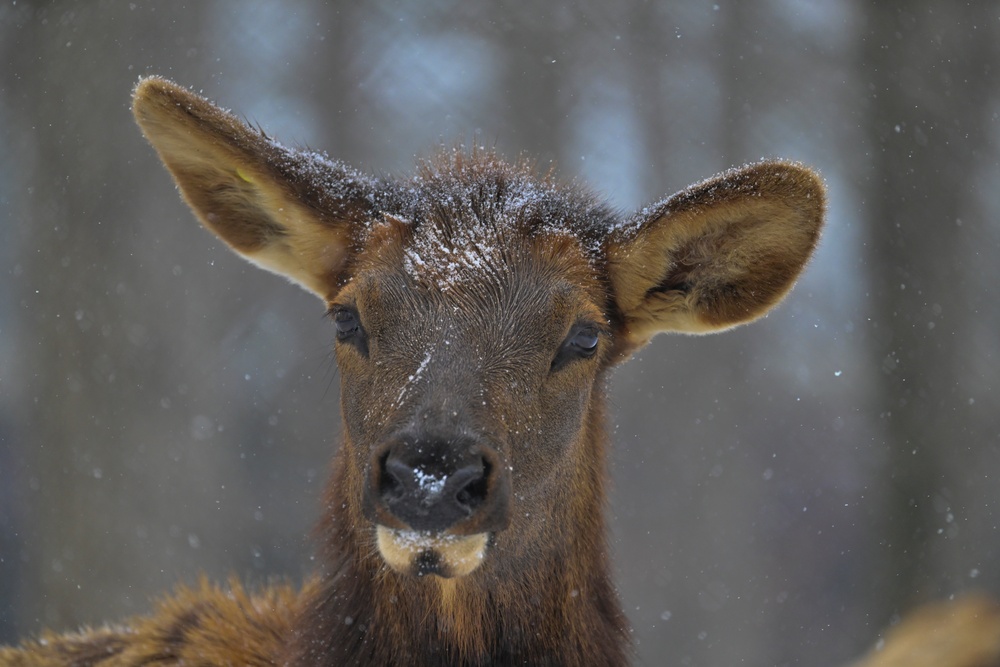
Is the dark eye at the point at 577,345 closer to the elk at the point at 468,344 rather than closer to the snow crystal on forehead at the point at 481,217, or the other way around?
the elk at the point at 468,344

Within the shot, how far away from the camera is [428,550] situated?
2.78 metres

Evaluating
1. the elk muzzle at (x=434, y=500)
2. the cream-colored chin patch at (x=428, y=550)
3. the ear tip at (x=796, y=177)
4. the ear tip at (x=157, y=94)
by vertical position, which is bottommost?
the cream-colored chin patch at (x=428, y=550)

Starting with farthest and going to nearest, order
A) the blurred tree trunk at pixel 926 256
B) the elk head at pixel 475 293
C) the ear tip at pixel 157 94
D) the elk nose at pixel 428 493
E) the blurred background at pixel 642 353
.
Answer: the blurred background at pixel 642 353
the blurred tree trunk at pixel 926 256
the ear tip at pixel 157 94
the elk head at pixel 475 293
the elk nose at pixel 428 493

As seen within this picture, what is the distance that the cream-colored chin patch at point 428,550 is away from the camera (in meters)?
2.76

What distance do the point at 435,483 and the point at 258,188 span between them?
1672 millimetres

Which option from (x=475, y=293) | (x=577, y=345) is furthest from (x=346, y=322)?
(x=577, y=345)

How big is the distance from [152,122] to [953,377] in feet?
18.5

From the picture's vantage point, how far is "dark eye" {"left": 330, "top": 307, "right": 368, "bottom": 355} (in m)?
3.40

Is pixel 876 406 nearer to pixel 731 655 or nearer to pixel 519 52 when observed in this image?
pixel 731 655

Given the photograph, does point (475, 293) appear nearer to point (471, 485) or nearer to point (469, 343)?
point (469, 343)

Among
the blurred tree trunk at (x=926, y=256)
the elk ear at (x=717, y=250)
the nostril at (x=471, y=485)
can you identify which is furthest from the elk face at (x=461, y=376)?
the blurred tree trunk at (x=926, y=256)

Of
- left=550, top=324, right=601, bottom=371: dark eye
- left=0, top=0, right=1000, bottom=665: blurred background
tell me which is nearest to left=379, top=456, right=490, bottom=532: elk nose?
left=550, top=324, right=601, bottom=371: dark eye

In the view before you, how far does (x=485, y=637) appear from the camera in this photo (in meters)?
3.27

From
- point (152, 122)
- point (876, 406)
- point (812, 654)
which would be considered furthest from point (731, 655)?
point (152, 122)
